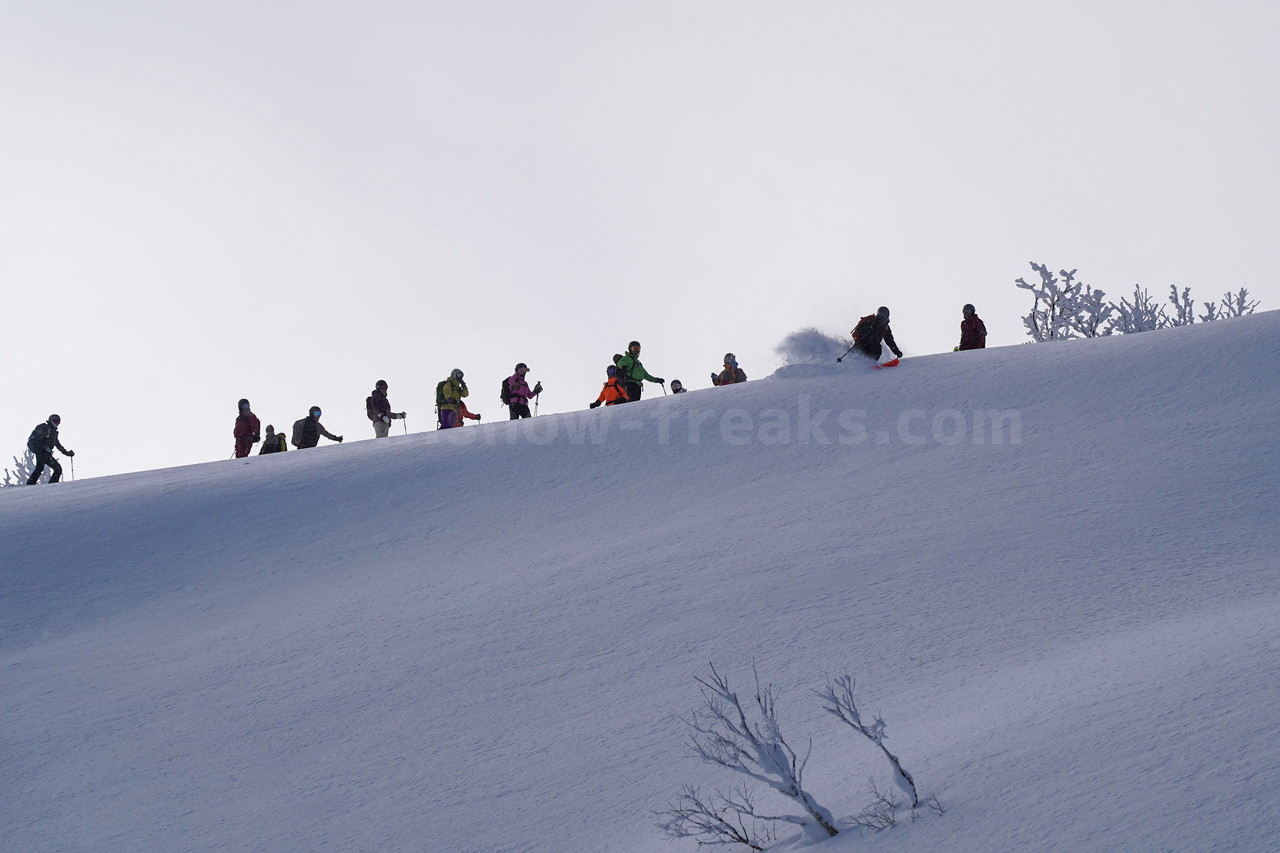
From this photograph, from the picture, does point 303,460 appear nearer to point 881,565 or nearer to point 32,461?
point 881,565

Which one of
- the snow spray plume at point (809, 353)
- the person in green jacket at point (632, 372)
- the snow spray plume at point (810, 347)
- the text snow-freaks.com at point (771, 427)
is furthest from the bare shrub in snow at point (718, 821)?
the person in green jacket at point (632, 372)

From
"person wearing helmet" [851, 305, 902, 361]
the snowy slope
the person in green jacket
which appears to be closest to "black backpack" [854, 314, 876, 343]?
"person wearing helmet" [851, 305, 902, 361]

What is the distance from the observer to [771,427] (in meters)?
13.6

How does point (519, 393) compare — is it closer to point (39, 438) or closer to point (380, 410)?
point (380, 410)

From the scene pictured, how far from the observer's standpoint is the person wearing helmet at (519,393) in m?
18.0

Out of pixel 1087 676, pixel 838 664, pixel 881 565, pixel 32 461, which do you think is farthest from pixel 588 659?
pixel 32 461

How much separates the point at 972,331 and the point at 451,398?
28.3 feet

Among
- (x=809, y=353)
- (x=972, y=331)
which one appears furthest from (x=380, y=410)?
(x=972, y=331)

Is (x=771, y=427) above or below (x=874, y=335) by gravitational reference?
below

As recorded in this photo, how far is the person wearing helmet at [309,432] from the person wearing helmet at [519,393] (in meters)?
2.93

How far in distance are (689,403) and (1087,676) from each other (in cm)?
1028

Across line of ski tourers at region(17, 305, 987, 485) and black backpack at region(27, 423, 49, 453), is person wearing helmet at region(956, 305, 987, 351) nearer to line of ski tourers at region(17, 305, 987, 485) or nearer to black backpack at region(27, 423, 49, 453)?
line of ski tourers at region(17, 305, 987, 485)

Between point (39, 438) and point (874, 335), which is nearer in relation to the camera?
point (874, 335)

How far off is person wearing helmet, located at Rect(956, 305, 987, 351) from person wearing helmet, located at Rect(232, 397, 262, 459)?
38.2 ft
